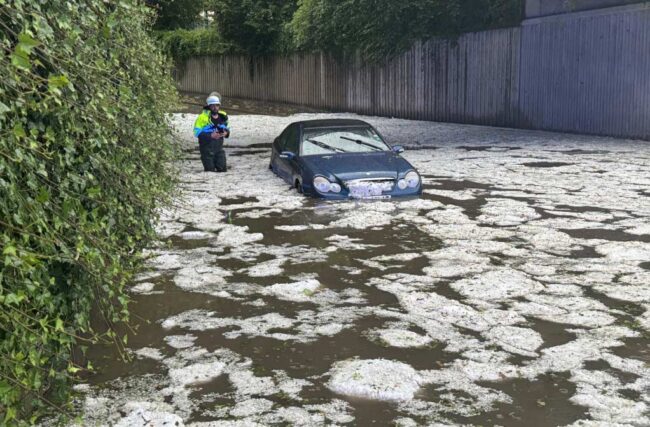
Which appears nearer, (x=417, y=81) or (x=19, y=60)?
(x=19, y=60)

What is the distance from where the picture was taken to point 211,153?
48.4 feet

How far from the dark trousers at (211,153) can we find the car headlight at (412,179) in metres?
4.58

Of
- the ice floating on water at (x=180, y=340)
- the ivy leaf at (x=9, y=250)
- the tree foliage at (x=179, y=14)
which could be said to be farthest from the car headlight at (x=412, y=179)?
the tree foliage at (x=179, y=14)

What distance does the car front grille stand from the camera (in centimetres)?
1105

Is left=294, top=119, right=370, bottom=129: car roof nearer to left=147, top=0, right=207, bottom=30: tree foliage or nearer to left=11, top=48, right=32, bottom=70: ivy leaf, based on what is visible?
Answer: left=11, top=48, right=32, bottom=70: ivy leaf

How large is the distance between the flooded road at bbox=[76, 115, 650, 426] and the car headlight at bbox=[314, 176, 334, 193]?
27 cm

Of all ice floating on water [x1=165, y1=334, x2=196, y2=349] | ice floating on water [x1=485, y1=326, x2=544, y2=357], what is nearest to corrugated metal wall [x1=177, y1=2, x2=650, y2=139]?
ice floating on water [x1=485, y1=326, x2=544, y2=357]

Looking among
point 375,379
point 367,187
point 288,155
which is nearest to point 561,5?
point 288,155

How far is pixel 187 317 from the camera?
248 inches

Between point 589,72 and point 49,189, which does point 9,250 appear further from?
point 589,72

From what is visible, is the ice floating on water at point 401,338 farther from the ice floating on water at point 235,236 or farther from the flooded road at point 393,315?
the ice floating on water at point 235,236

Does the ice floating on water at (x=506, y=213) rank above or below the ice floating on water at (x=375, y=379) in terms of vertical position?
above

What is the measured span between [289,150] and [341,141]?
93 cm

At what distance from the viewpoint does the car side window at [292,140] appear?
41.3 ft
